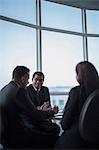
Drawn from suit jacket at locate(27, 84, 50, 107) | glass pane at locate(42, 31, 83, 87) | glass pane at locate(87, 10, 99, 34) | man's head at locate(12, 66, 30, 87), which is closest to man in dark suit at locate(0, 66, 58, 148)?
man's head at locate(12, 66, 30, 87)

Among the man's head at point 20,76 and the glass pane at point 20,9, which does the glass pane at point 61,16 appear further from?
the man's head at point 20,76

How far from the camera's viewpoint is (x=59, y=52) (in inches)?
212

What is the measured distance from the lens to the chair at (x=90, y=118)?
1.80 m

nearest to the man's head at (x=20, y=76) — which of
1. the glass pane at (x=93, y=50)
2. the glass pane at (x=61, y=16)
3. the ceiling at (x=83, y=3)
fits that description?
the glass pane at (x=61, y=16)

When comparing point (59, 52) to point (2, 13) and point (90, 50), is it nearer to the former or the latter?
point (90, 50)

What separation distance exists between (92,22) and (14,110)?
410cm

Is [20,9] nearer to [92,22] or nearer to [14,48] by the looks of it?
[14,48]

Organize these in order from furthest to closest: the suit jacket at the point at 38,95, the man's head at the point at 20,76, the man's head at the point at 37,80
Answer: the man's head at the point at 37,80 → the suit jacket at the point at 38,95 → the man's head at the point at 20,76

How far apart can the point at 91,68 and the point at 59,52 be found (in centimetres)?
345

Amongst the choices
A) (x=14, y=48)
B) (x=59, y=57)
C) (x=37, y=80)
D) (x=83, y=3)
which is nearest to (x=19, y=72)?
(x=37, y=80)

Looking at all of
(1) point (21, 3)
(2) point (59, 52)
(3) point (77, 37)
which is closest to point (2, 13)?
(1) point (21, 3)

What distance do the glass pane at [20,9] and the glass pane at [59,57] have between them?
0.46 metres

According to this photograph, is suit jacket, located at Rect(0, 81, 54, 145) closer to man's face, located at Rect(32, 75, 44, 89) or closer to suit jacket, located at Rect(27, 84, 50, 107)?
suit jacket, located at Rect(27, 84, 50, 107)

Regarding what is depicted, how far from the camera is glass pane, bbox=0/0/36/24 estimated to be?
15.4 ft
